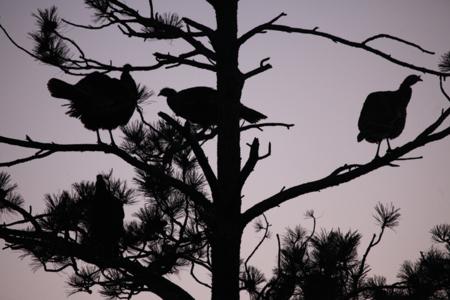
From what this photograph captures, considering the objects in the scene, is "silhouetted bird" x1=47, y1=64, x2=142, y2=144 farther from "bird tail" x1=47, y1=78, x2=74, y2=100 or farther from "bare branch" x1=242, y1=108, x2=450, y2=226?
"bare branch" x1=242, y1=108, x2=450, y2=226

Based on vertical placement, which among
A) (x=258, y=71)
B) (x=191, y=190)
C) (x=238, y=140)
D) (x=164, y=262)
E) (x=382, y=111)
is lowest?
(x=164, y=262)

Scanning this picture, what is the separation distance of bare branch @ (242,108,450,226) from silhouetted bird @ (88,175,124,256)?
974 mm

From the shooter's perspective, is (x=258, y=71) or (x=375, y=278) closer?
(x=258, y=71)

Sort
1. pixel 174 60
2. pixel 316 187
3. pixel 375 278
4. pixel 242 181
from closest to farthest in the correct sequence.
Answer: pixel 316 187, pixel 242 181, pixel 174 60, pixel 375 278

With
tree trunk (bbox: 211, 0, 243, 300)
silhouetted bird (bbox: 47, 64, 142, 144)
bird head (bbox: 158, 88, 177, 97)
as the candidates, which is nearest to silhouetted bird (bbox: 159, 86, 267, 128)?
bird head (bbox: 158, 88, 177, 97)

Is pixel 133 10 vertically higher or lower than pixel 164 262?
higher

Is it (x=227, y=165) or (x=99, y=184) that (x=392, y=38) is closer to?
(x=227, y=165)

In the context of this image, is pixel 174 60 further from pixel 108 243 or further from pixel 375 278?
pixel 375 278

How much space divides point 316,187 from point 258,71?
88 cm

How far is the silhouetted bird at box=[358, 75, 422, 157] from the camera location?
3.43 m

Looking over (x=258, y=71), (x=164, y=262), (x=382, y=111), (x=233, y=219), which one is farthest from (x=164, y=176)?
(x=382, y=111)

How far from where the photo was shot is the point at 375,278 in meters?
3.46

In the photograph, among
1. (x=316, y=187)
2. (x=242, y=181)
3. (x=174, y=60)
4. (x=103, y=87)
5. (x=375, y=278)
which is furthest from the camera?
(x=375, y=278)

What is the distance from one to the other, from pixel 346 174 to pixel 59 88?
1961mm
